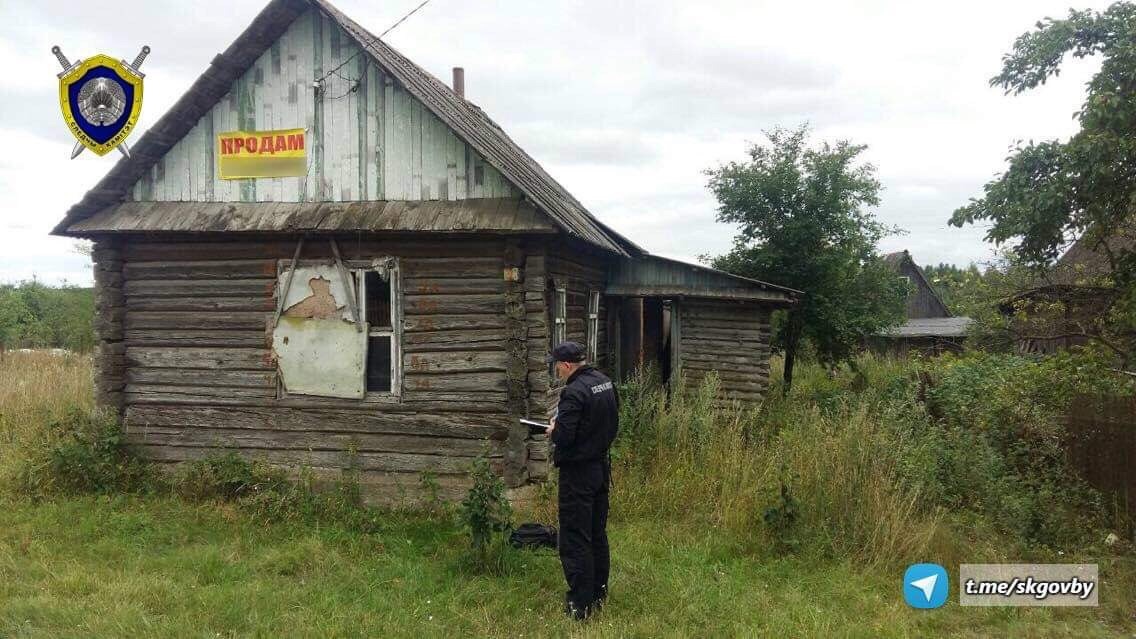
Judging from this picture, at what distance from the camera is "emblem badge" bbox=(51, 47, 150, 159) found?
6.68 meters

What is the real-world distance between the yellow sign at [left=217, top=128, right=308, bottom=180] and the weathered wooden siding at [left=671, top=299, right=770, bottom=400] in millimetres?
6670

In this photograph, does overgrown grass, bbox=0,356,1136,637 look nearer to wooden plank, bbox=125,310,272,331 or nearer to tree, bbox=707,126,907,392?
wooden plank, bbox=125,310,272,331

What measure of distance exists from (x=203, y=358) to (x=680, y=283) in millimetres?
7186

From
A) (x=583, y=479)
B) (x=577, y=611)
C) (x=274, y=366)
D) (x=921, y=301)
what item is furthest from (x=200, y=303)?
(x=921, y=301)

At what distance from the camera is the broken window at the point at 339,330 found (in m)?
7.89

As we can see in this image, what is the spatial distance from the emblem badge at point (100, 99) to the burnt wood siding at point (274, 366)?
171 centimetres

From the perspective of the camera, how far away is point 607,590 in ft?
17.8

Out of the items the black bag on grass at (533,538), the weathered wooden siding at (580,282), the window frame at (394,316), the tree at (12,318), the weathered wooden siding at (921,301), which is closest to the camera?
the black bag on grass at (533,538)

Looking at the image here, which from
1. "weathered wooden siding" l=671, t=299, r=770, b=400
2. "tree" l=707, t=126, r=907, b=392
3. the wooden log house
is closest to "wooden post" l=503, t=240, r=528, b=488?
the wooden log house

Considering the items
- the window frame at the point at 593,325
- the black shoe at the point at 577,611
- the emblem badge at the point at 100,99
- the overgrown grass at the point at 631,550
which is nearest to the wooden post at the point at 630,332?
the window frame at the point at 593,325

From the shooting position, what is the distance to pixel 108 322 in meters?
8.33

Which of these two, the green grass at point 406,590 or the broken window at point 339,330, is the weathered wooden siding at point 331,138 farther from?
the green grass at point 406,590

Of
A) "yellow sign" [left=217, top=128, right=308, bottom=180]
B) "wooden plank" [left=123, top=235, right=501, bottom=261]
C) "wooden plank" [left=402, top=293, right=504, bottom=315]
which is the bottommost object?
"wooden plank" [left=402, top=293, right=504, bottom=315]

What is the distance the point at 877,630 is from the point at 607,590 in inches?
74.9
